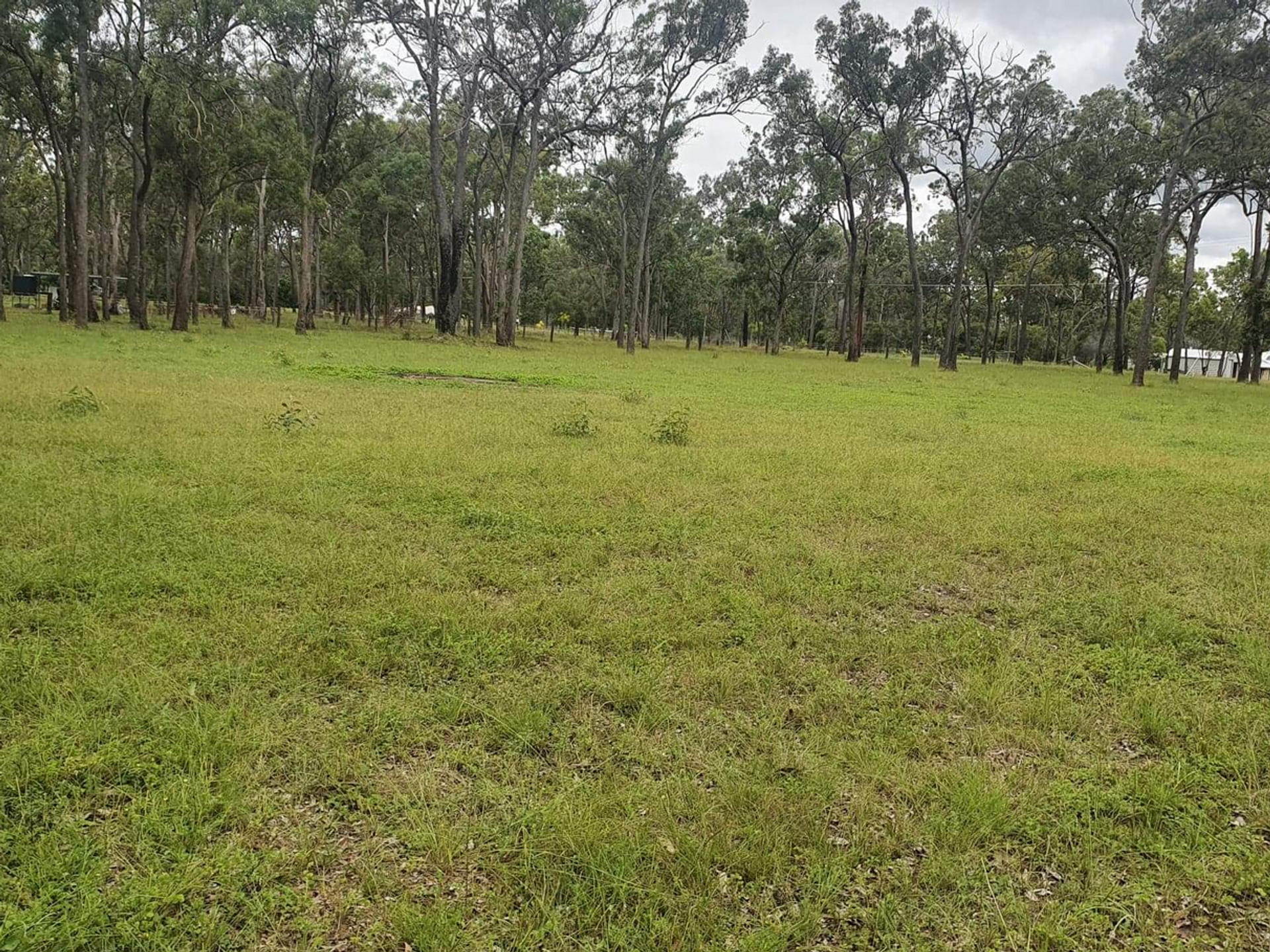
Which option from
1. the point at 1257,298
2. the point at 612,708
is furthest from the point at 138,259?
the point at 1257,298

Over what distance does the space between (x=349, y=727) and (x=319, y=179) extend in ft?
104

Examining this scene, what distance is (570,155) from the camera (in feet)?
106

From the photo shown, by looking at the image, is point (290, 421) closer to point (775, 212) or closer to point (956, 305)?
point (956, 305)

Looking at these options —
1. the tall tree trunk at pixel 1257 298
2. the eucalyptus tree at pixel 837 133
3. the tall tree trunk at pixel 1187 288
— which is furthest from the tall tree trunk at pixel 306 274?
the tall tree trunk at pixel 1257 298

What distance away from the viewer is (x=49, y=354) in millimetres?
12812

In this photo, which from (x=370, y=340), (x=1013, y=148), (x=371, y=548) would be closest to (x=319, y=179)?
(x=370, y=340)

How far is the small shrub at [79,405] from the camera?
730 centimetres

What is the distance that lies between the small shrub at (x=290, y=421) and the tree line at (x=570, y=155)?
16.5 meters

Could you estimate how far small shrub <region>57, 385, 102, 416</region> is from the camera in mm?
7300

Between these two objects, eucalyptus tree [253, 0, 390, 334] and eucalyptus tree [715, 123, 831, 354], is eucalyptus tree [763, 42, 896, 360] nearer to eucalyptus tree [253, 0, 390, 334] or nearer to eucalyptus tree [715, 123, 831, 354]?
eucalyptus tree [715, 123, 831, 354]

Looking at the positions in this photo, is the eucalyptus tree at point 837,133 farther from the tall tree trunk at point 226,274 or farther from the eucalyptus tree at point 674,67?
the tall tree trunk at point 226,274

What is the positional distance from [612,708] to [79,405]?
7527 mm

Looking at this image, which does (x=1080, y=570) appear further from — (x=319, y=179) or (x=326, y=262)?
(x=326, y=262)

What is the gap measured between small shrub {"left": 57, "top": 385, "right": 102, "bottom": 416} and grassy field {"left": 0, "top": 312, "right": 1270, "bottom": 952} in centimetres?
112
